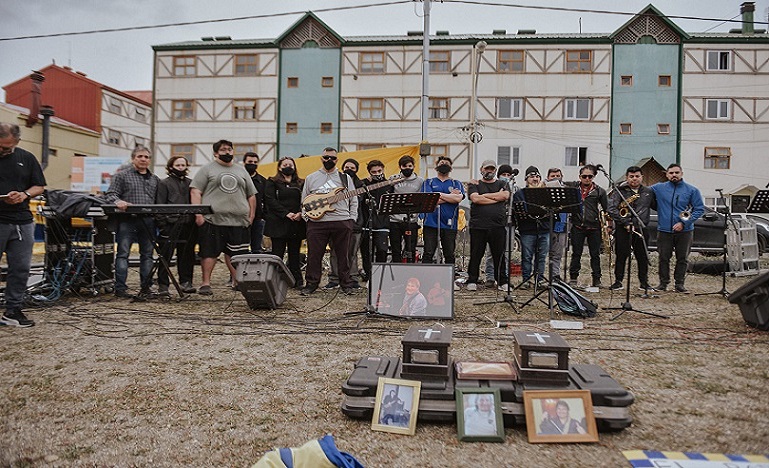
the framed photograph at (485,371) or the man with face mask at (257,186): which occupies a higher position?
the man with face mask at (257,186)

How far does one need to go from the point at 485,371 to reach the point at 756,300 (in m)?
3.39

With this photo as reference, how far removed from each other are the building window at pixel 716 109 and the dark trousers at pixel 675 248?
2234cm

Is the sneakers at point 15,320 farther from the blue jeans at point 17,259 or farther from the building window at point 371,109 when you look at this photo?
the building window at point 371,109

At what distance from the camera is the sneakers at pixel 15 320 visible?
4852 mm

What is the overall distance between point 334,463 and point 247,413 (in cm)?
89

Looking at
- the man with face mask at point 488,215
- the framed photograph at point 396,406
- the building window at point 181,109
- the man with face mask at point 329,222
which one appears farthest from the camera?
the building window at point 181,109

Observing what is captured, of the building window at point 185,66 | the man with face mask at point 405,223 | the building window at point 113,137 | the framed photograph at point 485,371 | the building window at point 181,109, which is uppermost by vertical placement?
the building window at point 185,66

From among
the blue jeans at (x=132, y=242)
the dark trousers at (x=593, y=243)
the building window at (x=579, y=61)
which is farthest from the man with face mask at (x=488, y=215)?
the building window at (x=579, y=61)

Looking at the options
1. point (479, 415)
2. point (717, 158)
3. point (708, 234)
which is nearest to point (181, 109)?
point (708, 234)

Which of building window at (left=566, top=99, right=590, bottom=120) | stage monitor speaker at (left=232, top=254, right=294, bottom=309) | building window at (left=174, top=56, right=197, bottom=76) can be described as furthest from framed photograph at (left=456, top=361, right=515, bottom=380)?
building window at (left=174, top=56, right=197, bottom=76)

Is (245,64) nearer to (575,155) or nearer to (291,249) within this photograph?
(575,155)

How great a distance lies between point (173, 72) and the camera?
28.3 meters

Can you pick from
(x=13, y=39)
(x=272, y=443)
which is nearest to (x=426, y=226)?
(x=272, y=443)

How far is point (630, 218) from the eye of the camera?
23.2ft
